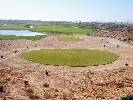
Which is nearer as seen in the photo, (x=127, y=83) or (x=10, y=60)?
(x=127, y=83)

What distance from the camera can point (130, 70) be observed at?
52.7 metres

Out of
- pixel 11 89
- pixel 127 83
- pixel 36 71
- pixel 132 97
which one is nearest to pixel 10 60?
pixel 36 71

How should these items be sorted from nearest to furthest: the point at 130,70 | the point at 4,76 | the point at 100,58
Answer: the point at 4,76 < the point at 130,70 < the point at 100,58

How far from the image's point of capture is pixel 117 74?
48969 mm

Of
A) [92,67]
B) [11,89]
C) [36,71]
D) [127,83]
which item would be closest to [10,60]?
[36,71]

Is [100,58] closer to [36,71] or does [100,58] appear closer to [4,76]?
[36,71]

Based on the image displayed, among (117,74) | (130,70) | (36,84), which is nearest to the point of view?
(36,84)

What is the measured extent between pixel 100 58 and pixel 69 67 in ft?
44.3

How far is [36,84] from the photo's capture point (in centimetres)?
4141

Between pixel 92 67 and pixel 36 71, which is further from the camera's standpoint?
pixel 92 67

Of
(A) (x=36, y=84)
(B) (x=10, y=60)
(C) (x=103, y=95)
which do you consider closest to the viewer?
(C) (x=103, y=95)

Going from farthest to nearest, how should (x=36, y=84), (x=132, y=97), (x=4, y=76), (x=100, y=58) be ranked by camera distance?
1. (x=100, y=58)
2. (x=4, y=76)
3. (x=36, y=84)
4. (x=132, y=97)

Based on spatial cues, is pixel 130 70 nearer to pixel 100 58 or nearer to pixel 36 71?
pixel 100 58

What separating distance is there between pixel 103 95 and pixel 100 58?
2934 cm
